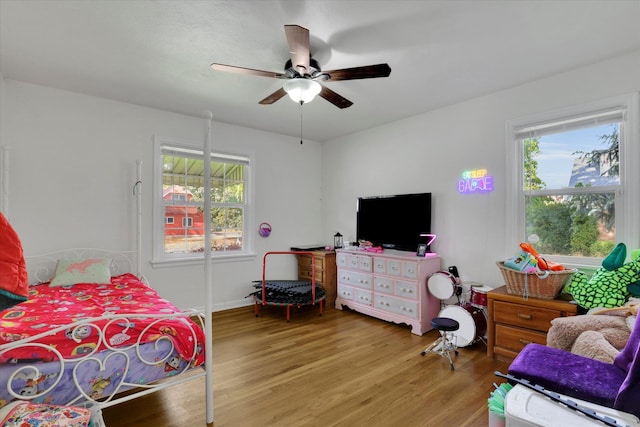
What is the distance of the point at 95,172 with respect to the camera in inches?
138

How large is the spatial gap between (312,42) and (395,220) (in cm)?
247

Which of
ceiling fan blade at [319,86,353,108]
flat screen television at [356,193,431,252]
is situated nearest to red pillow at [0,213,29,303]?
ceiling fan blade at [319,86,353,108]

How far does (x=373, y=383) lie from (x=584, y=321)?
1.50 metres

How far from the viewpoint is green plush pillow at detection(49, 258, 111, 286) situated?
9.94 ft

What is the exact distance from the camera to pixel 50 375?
5.11 ft

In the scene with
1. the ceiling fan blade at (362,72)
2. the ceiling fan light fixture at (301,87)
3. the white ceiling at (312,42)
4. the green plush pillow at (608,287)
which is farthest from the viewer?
the ceiling fan light fixture at (301,87)

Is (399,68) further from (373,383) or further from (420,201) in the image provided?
(373,383)

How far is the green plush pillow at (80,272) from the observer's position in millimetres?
3029

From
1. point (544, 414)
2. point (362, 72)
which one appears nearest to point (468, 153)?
point (362, 72)

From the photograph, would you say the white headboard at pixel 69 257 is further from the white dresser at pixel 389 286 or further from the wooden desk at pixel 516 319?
the wooden desk at pixel 516 319

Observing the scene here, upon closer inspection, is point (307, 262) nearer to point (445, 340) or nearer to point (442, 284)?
point (442, 284)

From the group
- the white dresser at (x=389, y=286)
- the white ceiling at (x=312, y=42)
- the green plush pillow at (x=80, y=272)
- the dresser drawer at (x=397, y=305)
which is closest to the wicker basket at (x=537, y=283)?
the white dresser at (x=389, y=286)

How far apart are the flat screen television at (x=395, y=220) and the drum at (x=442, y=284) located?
46 cm

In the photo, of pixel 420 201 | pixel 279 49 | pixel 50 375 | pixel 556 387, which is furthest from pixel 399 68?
pixel 50 375
